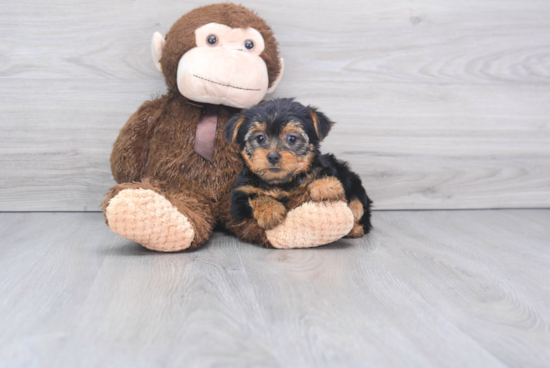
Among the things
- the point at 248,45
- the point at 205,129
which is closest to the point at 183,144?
the point at 205,129

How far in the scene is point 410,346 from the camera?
815 mm

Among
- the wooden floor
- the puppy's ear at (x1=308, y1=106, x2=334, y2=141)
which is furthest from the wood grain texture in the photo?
the puppy's ear at (x1=308, y1=106, x2=334, y2=141)

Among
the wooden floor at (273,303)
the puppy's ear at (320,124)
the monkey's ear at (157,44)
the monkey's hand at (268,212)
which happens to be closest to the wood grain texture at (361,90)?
the monkey's ear at (157,44)

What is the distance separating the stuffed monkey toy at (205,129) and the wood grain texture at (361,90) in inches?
11.6

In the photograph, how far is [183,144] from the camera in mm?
1631

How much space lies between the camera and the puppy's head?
4.33ft

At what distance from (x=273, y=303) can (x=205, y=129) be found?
0.82m

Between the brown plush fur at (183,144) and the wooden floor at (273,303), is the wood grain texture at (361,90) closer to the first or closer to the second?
the brown plush fur at (183,144)

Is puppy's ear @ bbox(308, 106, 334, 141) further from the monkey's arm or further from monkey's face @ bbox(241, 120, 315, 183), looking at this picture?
the monkey's arm

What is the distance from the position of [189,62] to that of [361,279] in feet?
2.96

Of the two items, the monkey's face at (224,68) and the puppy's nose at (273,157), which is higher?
the monkey's face at (224,68)

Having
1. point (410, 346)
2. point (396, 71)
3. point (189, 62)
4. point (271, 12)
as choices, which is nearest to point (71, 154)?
point (189, 62)

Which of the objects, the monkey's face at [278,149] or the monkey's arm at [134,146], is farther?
the monkey's arm at [134,146]

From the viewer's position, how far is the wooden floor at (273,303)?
0.79m
